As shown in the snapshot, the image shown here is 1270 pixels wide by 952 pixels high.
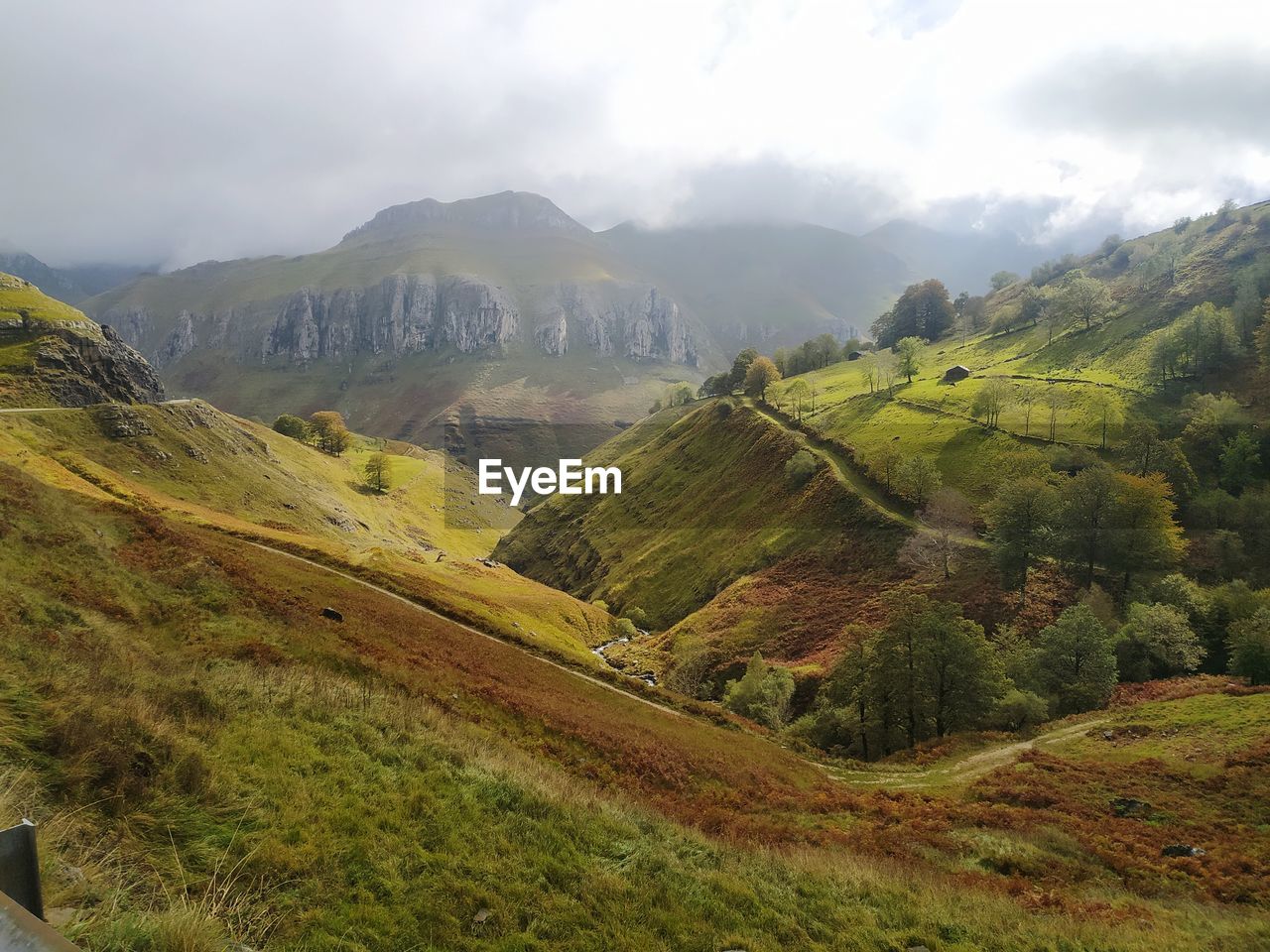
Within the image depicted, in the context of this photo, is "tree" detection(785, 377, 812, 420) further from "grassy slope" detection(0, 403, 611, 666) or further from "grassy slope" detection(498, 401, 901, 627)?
"grassy slope" detection(0, 403, 611, 666)

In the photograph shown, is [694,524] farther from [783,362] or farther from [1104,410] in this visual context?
[783,362]

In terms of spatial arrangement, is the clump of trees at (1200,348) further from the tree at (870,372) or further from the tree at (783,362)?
the tree at (783,362)

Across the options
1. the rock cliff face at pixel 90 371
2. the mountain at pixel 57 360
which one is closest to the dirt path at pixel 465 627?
the mountain at pixel 57 360

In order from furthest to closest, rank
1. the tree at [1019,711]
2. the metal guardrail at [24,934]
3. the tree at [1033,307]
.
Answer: the tree at [1033,307]
the tree at [1019,711]
the metal guardrail at [24,934]

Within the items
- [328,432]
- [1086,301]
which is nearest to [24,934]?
[328,432]

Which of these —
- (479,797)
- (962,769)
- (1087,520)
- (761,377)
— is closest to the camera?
(479,797)

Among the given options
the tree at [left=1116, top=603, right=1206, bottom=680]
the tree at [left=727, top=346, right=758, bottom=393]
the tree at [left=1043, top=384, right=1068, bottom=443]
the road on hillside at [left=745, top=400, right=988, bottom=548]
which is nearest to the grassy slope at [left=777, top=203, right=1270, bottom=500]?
the tree at [left=1043, top=384, right=1068, bottom=443]
